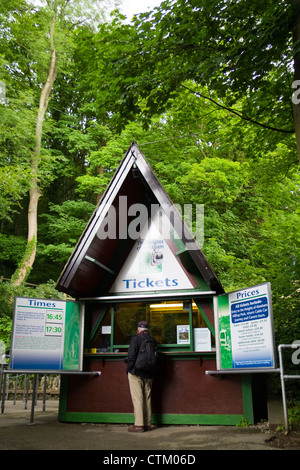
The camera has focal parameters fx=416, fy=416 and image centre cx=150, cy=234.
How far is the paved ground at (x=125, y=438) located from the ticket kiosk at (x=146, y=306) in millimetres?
460

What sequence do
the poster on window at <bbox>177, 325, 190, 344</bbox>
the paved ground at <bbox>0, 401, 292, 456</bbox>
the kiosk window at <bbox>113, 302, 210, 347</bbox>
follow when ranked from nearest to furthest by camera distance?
1. the paved ground at <bbox>0, 401, 292, 456</bbox>
2. the poster on window at <bbox>177, 325, 190, 344</bbox>
3. the kiosk window at <bbox>113, 302, 210, 347</bbox>

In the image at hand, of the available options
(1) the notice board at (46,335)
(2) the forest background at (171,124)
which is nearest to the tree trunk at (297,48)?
(2) the forest background at (171,124)

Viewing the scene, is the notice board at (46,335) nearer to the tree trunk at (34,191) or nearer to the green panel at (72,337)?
the green panel at (72,337)

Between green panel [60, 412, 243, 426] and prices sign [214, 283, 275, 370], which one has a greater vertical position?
prices sign [214, 283, 275, 370]

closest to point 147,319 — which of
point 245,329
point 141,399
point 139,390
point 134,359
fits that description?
point 134,359

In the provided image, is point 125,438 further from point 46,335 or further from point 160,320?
point 160,320

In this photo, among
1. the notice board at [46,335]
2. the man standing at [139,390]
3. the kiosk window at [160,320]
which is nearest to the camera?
the man standing at [139,390]

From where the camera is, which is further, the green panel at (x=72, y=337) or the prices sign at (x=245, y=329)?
the green panel at (x=72, y=337)

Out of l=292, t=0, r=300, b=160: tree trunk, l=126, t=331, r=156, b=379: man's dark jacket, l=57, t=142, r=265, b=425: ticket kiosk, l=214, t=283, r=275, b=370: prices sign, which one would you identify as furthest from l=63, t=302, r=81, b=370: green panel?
l=292, t=0, r=300, b=160: tree trunk

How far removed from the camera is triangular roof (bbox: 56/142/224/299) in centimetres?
782

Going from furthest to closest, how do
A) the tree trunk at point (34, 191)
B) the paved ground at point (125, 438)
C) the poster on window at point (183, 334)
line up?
the tree trunk at point (34, 191), the poster on window at point (183, 334), the paved ground at point (125, 438)

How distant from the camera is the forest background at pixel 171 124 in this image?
795 cm

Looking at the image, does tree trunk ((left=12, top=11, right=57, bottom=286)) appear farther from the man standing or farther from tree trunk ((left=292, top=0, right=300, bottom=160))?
tree trunk ((left=292, top=0, right=300, bottom=160))

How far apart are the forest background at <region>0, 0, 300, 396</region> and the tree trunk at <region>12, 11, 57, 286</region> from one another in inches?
2.6
